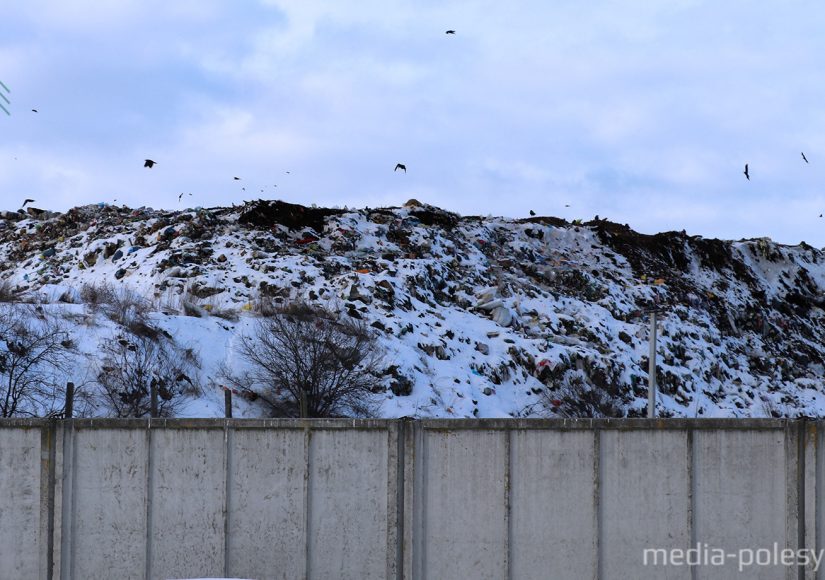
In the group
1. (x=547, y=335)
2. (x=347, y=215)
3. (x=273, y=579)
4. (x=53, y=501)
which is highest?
(x=347, y=215)

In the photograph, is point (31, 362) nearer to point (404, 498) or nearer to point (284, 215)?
point (404, 498)

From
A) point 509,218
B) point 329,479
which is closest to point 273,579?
point 329,479

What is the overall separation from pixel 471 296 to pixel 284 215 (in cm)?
964

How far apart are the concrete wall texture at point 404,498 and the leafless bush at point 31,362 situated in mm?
11182

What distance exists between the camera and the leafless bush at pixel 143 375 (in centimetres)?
2261

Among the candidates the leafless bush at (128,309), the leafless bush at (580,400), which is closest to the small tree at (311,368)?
the leafless bush at (128,309)

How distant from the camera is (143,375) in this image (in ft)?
77.4

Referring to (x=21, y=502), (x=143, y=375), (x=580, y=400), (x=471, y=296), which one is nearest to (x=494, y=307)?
(x=471, y=296)

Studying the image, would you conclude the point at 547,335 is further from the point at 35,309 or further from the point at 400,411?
the point at 35,309

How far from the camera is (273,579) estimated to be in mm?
10039

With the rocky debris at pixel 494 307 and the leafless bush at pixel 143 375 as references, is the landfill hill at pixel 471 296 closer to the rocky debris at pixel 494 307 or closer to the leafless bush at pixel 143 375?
the rocky debris at pixel 494 307

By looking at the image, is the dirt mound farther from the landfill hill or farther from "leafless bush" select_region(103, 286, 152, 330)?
"leafless bush" select_region(103, 286, 152, 330)

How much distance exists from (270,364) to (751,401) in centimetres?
1711

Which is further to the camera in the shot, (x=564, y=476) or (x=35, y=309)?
(x=35, y=309)
